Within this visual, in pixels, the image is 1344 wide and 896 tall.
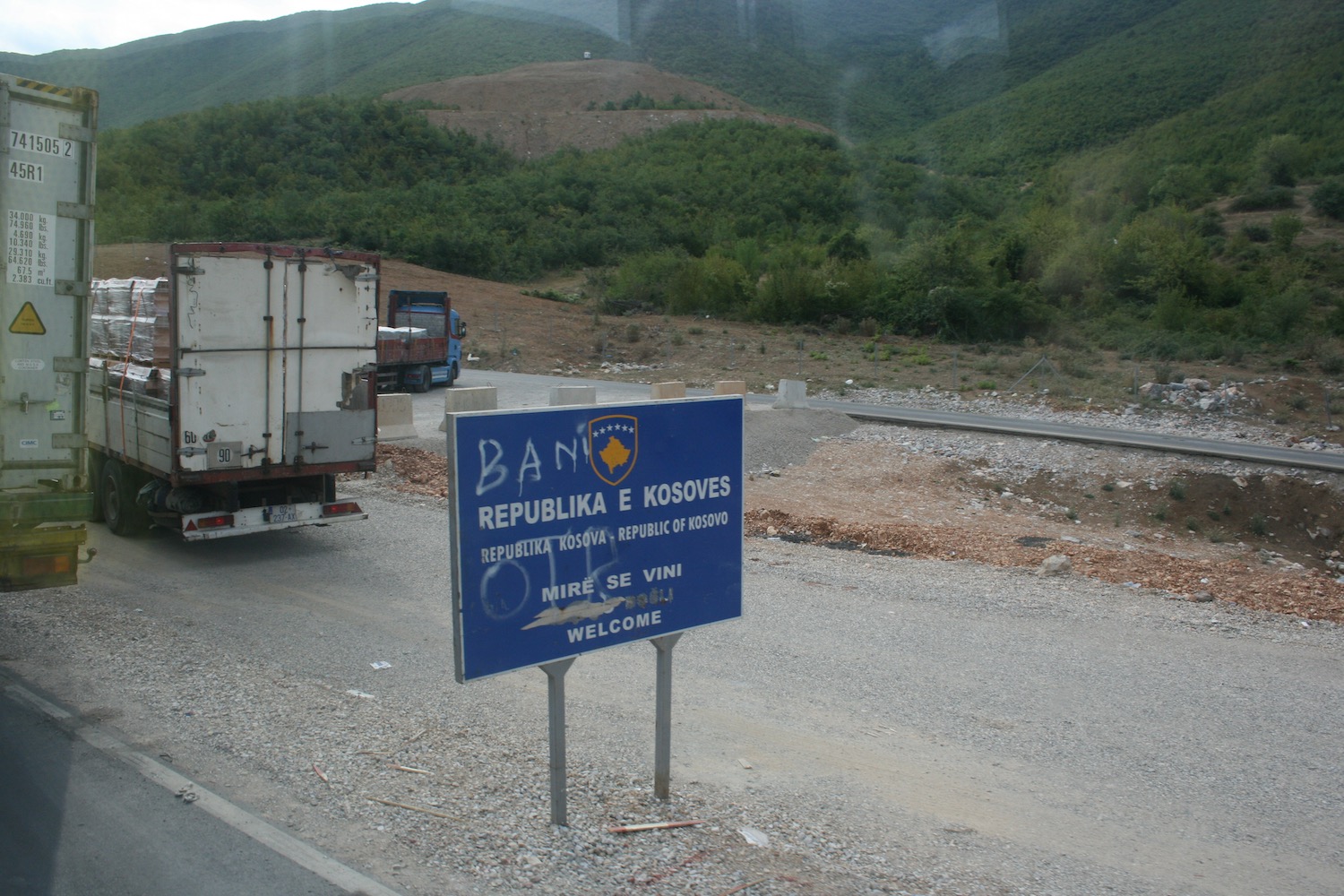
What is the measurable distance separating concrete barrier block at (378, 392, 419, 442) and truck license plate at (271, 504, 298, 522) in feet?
25.0

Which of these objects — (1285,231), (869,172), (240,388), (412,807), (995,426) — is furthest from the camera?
(869,172)

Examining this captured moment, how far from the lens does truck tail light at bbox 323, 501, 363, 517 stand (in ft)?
36.2

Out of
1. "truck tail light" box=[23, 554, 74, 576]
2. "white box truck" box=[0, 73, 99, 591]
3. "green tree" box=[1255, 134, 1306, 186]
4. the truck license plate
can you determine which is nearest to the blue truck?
the truck license plate

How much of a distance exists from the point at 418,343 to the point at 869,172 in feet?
212

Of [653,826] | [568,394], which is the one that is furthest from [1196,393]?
[653,826]

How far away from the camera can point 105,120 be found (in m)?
93.1

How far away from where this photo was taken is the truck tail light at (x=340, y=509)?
36.2 ft

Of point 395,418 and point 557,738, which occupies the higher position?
point 395,418

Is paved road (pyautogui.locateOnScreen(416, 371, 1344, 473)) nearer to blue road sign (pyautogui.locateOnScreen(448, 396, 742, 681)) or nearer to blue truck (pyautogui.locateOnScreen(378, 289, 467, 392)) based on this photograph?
blue truck (pyautogui.locateOnScreen(378, 289, 467, 392))

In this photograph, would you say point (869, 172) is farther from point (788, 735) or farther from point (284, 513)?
point (788, 735)

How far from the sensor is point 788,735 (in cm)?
613

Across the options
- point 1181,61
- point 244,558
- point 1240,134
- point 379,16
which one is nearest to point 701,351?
point 244,558

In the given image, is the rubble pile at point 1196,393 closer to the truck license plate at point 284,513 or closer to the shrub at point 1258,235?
the truck license plate at point 284,513

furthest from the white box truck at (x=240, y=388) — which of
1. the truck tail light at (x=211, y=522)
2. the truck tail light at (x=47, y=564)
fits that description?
the truck tail light at (x=47, y=564)
